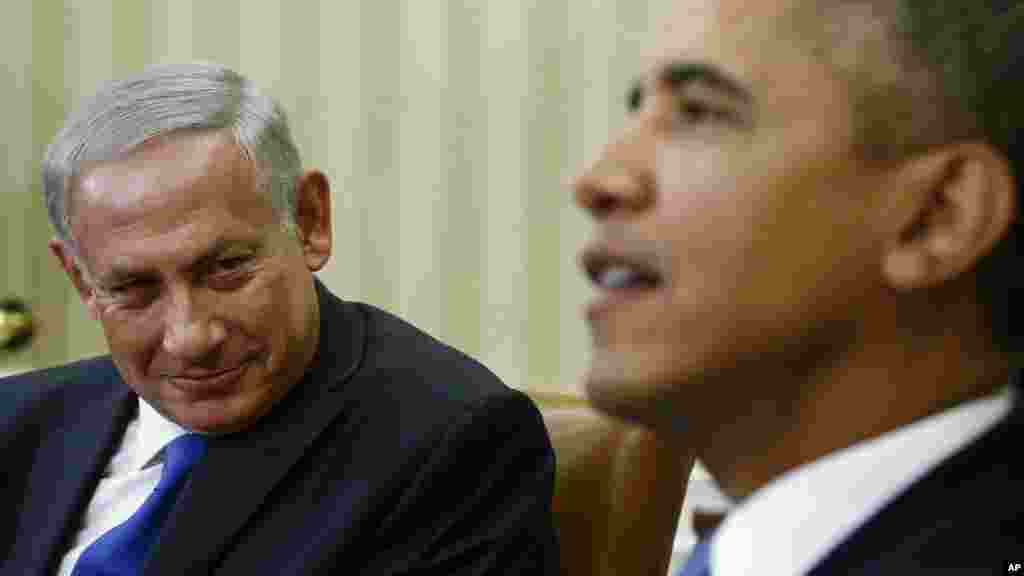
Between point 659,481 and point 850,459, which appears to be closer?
point 850,459

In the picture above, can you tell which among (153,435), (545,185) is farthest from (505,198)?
(153,435)

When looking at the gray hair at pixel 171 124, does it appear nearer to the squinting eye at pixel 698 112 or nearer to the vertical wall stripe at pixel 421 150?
the squinting eye at pixel 698 112

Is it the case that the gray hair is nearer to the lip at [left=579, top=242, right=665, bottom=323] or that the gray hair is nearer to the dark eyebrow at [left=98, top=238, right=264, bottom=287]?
the dark eyebrow at [left=98, top=238, right=264, bottom=287]

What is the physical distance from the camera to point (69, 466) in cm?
217

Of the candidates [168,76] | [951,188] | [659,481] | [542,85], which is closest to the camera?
[951,188]

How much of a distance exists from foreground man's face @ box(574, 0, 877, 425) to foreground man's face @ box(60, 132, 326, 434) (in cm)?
100

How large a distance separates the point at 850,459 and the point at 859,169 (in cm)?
21

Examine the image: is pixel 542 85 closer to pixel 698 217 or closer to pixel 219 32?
pixel 219 32

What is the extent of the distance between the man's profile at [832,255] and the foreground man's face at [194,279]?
1.00 meters

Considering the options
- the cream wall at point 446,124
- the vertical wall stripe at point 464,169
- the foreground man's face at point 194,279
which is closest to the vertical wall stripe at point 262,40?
the cream wall at point 446,124

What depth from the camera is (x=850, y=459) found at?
1.01 m

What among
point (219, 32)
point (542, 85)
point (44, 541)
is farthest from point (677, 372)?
point (219, 32)

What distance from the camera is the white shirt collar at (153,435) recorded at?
2.13m

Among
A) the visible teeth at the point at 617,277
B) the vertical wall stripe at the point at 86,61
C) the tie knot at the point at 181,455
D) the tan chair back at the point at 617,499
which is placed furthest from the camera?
the vertical wall stripe at the point at 86,61
